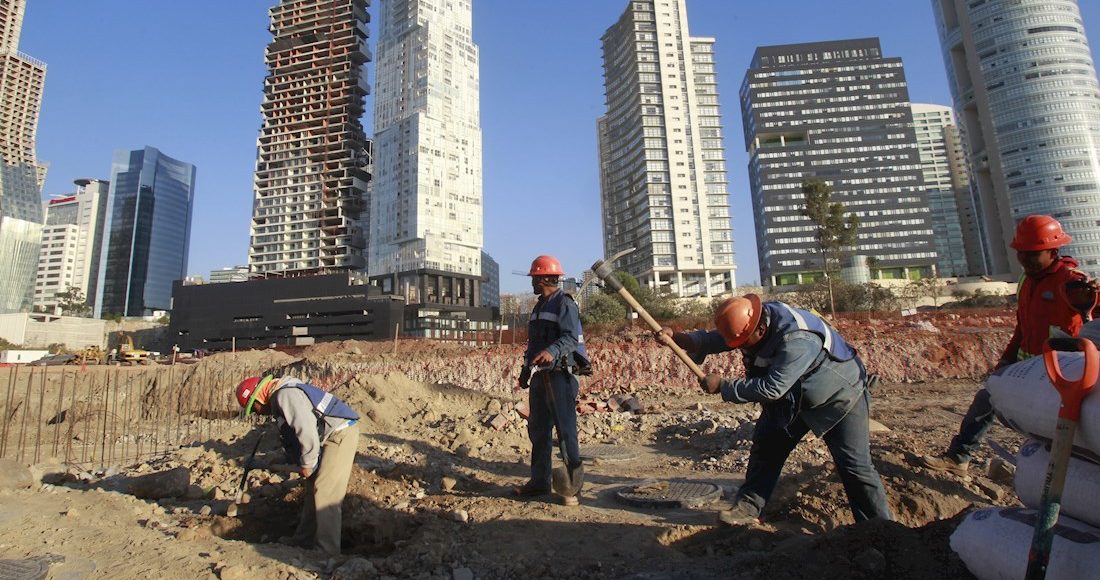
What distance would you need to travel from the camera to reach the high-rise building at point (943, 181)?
121 metres

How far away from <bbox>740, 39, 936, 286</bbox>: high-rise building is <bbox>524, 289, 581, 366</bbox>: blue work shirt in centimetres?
10051

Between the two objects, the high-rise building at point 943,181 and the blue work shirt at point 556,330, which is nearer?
the blue work shirt at point 556,330

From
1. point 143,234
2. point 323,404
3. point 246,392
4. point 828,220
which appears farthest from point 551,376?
point 143,234

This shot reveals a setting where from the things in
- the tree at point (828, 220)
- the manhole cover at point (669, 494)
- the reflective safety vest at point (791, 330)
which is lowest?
the manhole cover at point (669, 494)

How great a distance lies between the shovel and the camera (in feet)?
5.50

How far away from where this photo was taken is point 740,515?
317 centimetres

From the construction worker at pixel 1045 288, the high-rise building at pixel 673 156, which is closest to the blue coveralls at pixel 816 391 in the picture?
the construction worker at pixel 1045 288

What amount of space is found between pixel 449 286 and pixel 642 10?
182 ft

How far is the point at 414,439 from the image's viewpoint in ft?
24.2

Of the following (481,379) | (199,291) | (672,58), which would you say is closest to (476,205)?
(199,291)

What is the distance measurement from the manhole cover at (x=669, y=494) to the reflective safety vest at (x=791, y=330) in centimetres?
169

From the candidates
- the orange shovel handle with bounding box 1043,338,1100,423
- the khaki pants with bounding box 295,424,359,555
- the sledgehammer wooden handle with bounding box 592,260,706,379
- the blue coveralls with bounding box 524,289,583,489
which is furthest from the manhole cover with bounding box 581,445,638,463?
the orange shovel handle with bounding box 1043,338,1100,423

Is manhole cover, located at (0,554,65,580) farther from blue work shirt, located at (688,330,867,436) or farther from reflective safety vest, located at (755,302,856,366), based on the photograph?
reflective safety vest, located at (755,302,856,366)

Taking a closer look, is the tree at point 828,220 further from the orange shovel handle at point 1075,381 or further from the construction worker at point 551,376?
the orange shovel handle at point 1075,381
